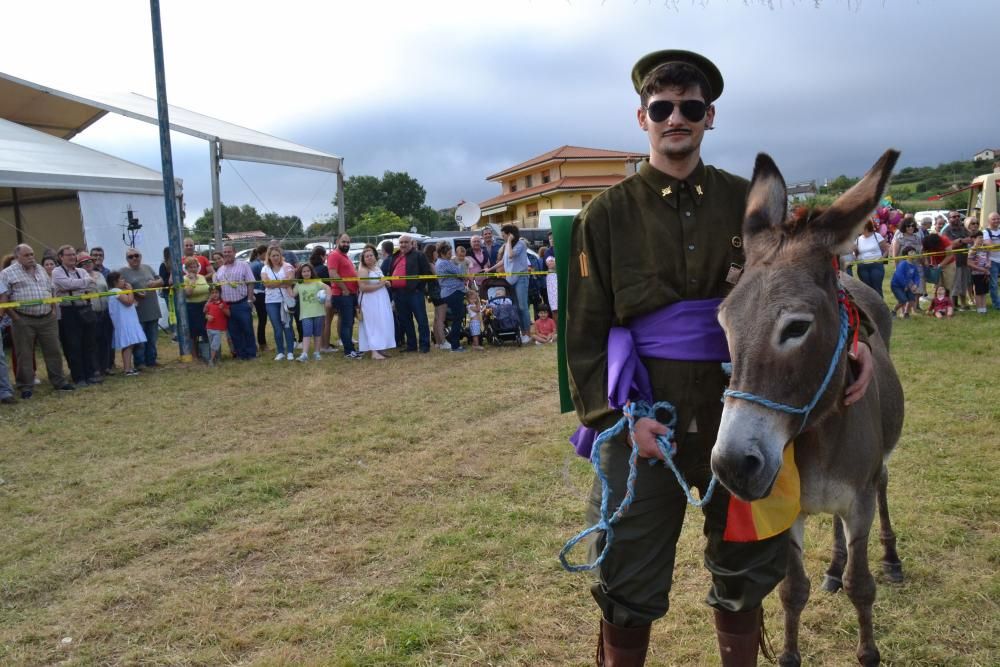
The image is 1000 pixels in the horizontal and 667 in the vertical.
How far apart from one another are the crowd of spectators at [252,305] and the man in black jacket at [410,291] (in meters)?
0.02

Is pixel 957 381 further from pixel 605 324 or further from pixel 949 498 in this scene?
pixel 605 324

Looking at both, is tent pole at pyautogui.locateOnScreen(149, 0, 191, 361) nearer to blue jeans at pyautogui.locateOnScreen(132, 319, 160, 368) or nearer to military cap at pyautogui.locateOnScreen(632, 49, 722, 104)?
blue jeans at pyautogui.locateOnScreen(132, 319, 160, 368)

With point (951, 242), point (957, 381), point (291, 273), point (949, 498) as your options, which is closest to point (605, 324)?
point (949, 498)

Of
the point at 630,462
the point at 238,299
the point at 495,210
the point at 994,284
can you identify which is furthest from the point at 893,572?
the point at 495,210

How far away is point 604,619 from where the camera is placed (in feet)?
7.58

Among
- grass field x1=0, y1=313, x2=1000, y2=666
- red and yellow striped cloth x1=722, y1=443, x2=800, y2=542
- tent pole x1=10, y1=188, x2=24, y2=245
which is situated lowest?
grass field x1=0, y1=313, x2=1000, y2=666

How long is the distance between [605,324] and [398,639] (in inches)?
78.8

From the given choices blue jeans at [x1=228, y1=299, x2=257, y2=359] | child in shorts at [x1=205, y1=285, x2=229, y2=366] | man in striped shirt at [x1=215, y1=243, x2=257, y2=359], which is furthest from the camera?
blue jeans at [x1=228, y1=299, x2=257, y2=359]

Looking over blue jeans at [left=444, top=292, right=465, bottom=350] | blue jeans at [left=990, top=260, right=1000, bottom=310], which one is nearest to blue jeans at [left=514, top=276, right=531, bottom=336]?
blue jeans at [left=444, top=292, right=465, bottom=350]

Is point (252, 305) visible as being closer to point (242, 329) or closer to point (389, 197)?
point (242, 329)

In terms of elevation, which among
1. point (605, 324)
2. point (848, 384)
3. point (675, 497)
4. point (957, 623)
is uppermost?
point (605, 324)

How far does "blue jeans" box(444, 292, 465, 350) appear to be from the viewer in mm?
12164

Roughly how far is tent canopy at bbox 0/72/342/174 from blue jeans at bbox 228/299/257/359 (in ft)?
14.6

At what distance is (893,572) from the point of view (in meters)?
3.72
